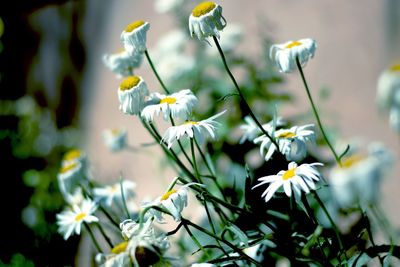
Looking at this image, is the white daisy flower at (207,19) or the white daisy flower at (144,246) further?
the white daisy flower at (207,19)

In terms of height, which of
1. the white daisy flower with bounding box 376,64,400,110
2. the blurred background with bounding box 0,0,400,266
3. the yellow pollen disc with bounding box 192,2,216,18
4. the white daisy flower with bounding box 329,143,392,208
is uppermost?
the yellow pollen disc with bounding box 192,2,216,18

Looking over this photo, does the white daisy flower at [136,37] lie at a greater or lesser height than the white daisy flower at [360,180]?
greater

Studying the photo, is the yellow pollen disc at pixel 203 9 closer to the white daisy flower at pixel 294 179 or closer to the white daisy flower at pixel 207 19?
the white daisy flower at pixel 207 19

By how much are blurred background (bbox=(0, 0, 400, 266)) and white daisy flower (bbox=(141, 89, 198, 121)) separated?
1.44 feet

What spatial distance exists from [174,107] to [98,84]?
86.3 inches

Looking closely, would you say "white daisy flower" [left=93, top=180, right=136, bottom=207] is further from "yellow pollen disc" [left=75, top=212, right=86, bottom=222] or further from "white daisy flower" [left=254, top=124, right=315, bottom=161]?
"white daisy flower" [left=254, top=124, right=315, bottom=161]

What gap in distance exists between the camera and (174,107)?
2.57 feet

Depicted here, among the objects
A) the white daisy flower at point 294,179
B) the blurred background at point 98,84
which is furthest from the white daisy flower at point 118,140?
the white daisy flower at point 294,179

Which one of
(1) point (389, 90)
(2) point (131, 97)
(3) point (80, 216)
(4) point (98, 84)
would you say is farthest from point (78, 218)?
(4) point (98, 84)

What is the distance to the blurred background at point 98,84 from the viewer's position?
5.53 ft

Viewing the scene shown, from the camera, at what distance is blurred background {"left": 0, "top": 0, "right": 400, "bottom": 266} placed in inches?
66.3

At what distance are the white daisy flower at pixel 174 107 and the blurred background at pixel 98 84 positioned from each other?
0.44m

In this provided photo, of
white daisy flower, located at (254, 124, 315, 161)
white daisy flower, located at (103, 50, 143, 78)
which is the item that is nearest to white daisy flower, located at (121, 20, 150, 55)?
white daisy flower, located at (103, 50, 143, 78)

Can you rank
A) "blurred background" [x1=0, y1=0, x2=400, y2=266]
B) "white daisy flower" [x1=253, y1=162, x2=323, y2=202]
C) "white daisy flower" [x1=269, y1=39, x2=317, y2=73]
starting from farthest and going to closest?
"blurred background" [x1=0, y1=0, x2=400, y2=266], "white daisy flower" [x1=269, y1=39, x2=317, y2=73], "white daisy flower" [x1=253, y1=162, x2=323, y2=202]
